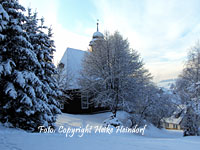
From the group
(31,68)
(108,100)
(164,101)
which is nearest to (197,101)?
(164,101)

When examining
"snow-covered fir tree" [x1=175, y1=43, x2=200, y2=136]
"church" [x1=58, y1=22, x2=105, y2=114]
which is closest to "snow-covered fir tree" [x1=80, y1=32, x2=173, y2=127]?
"snow-covered fir tree" [x1=175, y1=43, x2=200, y2=136]

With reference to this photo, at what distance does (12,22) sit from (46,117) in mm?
5385

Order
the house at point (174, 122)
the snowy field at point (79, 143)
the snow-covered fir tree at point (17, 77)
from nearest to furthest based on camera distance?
the snowy field at point (79, 143)
the snow-covered fir tree at point (17, 77)
the house at point (174, 122)

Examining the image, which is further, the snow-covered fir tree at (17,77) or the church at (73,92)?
the church at (73,92)

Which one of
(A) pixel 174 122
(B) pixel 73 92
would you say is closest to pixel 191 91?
(B) pixel 73 92

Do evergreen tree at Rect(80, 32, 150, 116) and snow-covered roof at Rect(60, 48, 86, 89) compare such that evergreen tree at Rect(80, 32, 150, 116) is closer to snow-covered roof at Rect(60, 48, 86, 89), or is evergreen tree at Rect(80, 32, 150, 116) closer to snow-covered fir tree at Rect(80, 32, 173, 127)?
snow-covered fir tree at Rect(80, 32, 173, 127)

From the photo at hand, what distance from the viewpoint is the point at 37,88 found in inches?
318

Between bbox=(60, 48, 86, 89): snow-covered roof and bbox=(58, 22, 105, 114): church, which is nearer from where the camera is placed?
bbox=(58, 22, 105, 114): church

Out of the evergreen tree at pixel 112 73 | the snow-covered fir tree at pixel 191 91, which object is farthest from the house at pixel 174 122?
the evergreen tree at pixel 112 73

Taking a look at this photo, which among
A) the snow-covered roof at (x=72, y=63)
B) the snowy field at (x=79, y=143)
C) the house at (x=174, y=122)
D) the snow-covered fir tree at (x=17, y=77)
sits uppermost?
the snow-covered roof at (x=72, y=63)

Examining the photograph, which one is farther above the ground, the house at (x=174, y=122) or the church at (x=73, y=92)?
the church at (x=73, y=92)

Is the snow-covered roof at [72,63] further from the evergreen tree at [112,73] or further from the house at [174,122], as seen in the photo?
the house at [174,122]

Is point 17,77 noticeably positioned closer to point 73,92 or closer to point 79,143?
point 79,143

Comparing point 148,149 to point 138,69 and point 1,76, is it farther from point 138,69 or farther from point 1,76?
point 138,69
